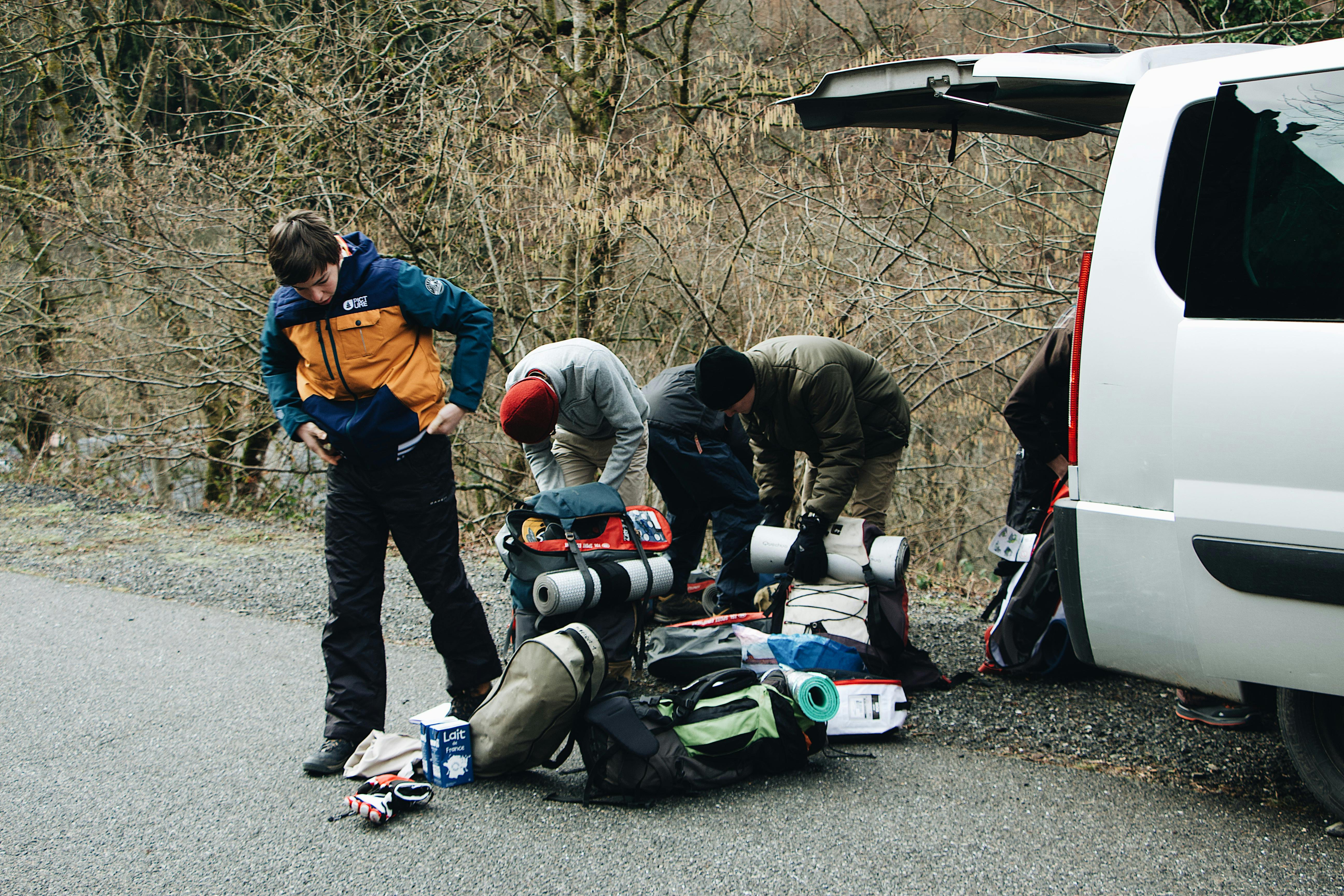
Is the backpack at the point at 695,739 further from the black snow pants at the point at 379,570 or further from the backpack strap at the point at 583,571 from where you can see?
the black snow pants at the point at 379,570

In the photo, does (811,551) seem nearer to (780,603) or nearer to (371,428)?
(780,603)

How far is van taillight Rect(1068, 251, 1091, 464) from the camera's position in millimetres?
3016

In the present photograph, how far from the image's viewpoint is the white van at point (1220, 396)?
2.63 metres

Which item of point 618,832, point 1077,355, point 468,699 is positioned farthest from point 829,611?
point 1077,355

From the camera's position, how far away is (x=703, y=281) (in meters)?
8.67

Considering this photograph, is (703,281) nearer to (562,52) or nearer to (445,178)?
(445,178)

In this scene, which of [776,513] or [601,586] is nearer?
[601,586]

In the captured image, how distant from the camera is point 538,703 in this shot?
3303 mm

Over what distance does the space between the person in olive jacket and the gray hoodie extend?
36cm

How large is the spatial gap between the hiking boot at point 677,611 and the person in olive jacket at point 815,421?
67 centimetres

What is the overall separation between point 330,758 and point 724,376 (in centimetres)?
223

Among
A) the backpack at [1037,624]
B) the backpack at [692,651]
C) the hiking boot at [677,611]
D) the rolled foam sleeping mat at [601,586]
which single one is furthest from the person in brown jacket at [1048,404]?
the hiking boot at [677,611]

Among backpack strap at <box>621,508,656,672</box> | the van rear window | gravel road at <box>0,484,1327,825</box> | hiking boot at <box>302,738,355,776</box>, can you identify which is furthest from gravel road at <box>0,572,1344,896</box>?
the van rear window

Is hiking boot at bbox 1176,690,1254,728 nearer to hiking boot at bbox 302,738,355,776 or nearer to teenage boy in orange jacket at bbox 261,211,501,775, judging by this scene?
teenage boy in orange jacket at bbox 261,211,501,775
